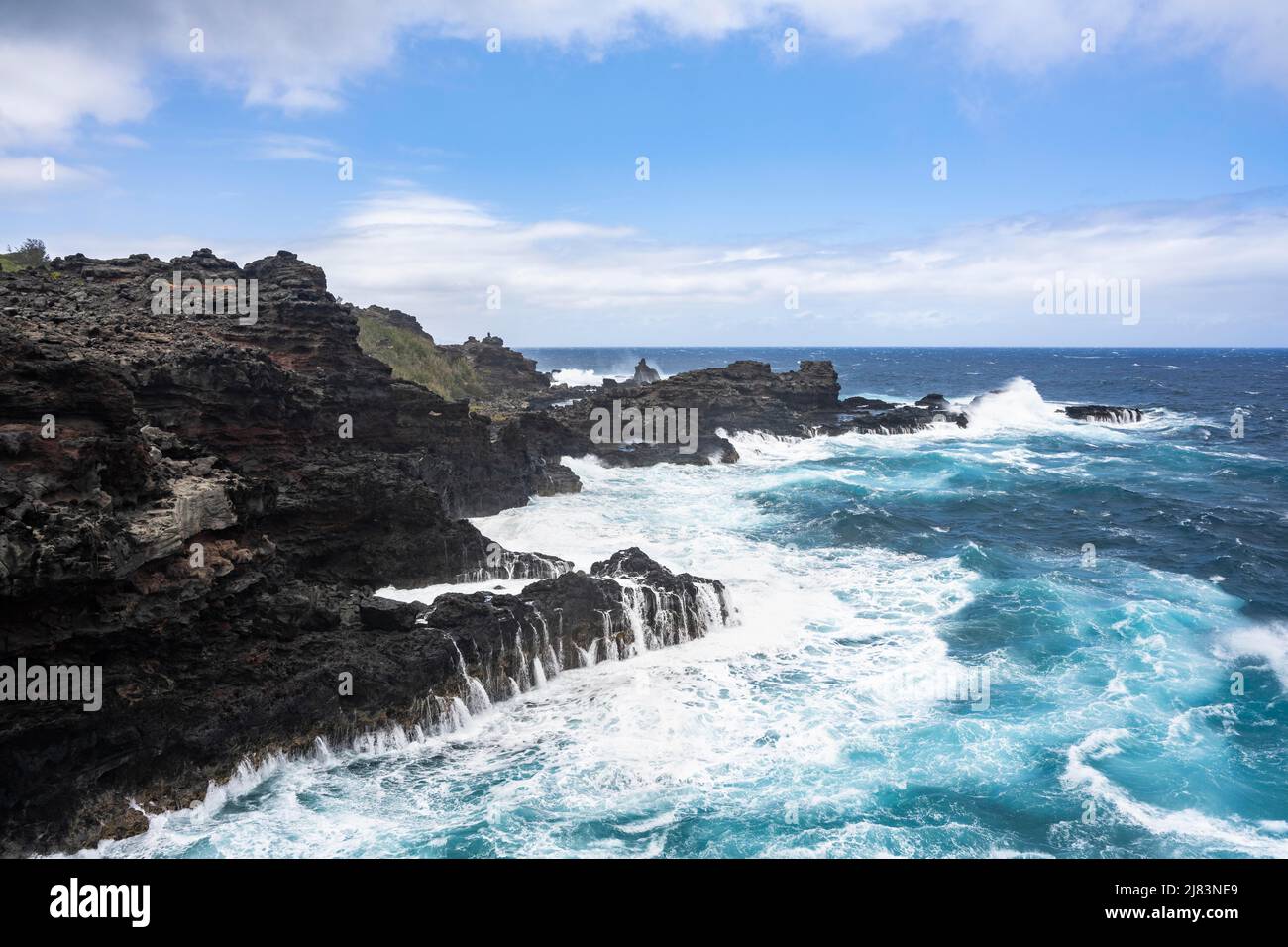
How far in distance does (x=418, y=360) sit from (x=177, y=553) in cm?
5225

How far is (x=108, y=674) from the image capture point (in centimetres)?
1405

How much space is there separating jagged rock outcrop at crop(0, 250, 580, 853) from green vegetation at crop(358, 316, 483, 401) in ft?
113

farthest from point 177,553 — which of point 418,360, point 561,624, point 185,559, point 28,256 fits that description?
point 418,360

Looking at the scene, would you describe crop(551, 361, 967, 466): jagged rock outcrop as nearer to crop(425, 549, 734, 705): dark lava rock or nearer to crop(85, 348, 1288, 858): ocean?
crop(85, 348, 1288, 858): ocean

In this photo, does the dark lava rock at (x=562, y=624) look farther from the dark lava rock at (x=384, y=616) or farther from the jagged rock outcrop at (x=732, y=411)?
the jagged rock outcrop at (x=732, y=411)

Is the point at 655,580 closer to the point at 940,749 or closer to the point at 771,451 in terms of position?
the point at 940,749

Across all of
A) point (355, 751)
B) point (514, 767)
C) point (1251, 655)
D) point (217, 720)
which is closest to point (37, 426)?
point (217, 720)

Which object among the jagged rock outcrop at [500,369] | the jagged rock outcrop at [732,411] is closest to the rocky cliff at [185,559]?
the jagged rock outcrop at [732,411]

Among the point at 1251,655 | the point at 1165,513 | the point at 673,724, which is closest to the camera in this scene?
the point at 673,724

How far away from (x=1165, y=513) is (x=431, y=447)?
34198 millimetres

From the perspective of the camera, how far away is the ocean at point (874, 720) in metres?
14.0

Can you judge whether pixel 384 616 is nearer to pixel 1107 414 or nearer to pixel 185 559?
pixel 185 559

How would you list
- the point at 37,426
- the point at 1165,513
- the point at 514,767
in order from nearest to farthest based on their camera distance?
the point at 37,426, the point at 514,767, the point at 1165,513

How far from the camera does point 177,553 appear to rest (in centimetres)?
1516
